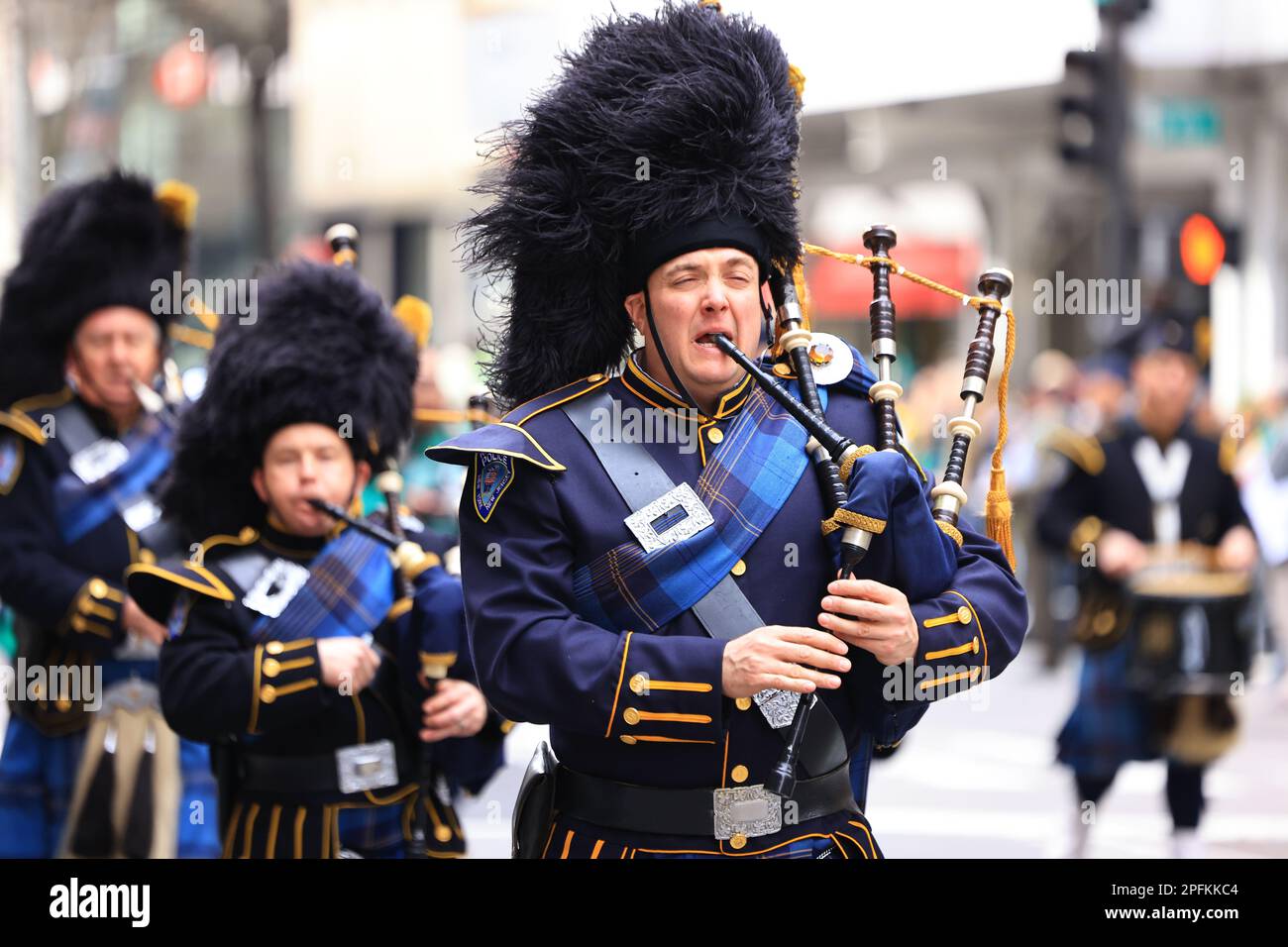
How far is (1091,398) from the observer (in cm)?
1154

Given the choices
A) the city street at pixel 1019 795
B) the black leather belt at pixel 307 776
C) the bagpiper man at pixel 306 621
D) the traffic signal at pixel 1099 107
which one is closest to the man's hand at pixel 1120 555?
the city street at pixel 1019 795

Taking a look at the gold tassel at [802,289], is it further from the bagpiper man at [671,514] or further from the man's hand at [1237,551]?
the man's hand at [1237,551]

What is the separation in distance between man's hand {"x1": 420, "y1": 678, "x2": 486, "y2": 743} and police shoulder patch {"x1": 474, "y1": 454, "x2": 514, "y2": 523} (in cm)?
113

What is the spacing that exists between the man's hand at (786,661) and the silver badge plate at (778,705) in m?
0.15

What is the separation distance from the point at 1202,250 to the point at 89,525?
7044 mm

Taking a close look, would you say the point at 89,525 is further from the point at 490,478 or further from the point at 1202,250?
the point at 1202,250

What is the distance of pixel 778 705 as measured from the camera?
2986 mm

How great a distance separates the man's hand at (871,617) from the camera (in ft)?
9.20

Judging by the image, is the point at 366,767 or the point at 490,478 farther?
the point at 366,767

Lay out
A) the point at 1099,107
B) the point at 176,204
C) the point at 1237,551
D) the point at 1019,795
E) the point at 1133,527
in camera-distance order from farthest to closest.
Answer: the point at 1099,107
the point at 1019,795
the point at 1133,527
the point at 1237,551
the point at 176,204

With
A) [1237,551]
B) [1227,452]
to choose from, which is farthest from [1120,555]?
[1227,452]
